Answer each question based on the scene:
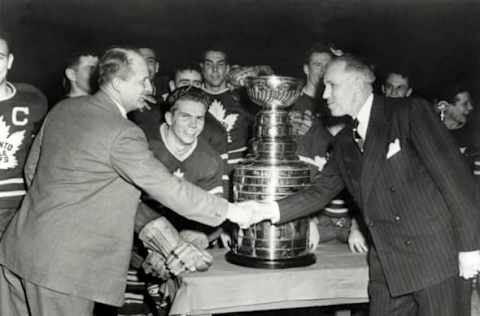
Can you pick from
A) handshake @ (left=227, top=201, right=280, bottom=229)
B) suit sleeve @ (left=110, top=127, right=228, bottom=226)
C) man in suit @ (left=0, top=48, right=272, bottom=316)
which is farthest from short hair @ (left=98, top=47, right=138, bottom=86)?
handshake @ (left=227, top=201, right=280, bottom=229)

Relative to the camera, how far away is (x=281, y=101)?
2529 millimetres

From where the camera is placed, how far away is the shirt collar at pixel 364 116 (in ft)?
7.64

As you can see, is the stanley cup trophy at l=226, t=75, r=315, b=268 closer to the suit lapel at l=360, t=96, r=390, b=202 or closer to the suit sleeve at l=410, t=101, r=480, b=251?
the suit lapel at l=360, t=96, r=390, b=202

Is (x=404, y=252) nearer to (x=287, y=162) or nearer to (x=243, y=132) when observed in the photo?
(x=287, y=162)

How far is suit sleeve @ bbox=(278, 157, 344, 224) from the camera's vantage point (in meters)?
2.46

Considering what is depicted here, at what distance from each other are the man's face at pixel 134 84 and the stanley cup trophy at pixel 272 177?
1.72ft

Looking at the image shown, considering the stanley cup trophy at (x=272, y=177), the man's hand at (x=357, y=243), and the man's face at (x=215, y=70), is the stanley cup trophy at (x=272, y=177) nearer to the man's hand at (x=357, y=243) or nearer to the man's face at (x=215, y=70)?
the man's hand at (x=357, y=243)

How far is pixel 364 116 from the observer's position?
2342mm

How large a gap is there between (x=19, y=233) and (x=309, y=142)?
2.06 m

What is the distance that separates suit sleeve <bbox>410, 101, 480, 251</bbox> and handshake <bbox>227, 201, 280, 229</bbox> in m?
0.71

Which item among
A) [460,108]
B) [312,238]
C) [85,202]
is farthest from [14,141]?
[460,108]

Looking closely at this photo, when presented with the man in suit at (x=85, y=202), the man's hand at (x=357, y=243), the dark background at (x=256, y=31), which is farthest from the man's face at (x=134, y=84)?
the dark background at (x=256, y=31)

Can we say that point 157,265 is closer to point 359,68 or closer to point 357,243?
point 357,243

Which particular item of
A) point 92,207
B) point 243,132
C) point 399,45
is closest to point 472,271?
point 92,207
